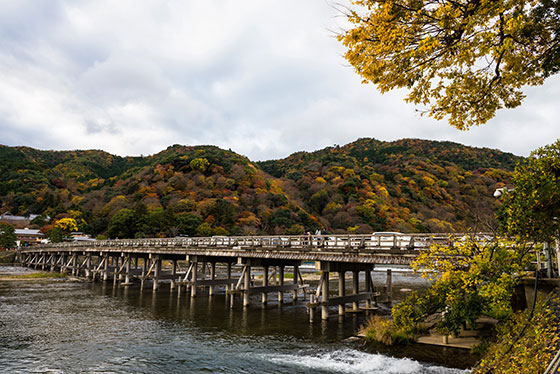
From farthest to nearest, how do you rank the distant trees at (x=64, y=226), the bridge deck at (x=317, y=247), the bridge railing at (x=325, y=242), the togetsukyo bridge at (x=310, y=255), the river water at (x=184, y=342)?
the distant trees at (x=64, y=226) → the togetsukyo bridge at (x=310, y=255) → the bridge deck at (x=317, y=247) → the bridge railing at (x=325, y=242) → the river water at (x=184, y=342)

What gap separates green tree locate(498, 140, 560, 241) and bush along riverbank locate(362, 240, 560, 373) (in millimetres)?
2051

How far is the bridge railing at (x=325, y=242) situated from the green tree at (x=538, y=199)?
4236mm

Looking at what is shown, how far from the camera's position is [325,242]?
1894 cm

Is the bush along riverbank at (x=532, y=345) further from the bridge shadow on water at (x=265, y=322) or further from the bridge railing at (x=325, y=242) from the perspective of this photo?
the bridge railing at (x=325, y=242)

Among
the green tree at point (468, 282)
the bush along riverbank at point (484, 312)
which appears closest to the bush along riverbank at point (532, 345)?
the bush along riverbank at point (484, 312)

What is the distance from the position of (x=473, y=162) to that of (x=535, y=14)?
102 metres

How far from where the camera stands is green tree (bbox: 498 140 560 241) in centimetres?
721

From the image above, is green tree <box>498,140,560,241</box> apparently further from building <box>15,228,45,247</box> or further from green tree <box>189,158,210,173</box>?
building <box>15,228,45,247</box>

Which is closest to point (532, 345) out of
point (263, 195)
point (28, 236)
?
point (263, 195)

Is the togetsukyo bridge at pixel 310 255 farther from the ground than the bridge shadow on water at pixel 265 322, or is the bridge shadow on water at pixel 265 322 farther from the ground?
the togetsukyo bridge at pixel 310 255

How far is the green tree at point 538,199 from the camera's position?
23.7ft

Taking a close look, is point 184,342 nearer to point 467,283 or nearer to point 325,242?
point 325,242

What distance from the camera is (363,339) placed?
1457 centimetres

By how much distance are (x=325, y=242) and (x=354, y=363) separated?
7.85 metres
